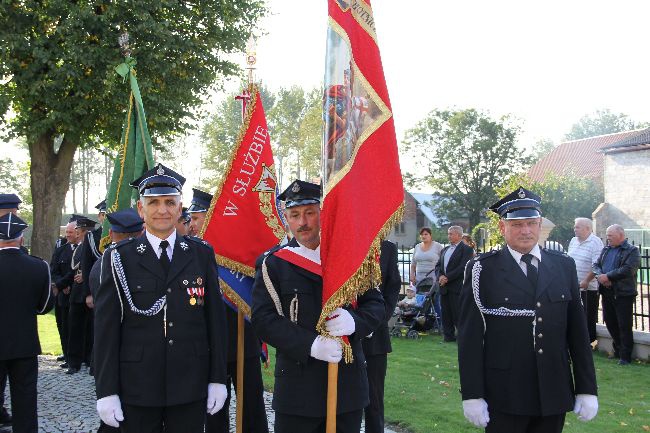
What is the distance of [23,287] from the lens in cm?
616

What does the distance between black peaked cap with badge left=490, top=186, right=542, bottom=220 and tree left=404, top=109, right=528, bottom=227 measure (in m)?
49.4

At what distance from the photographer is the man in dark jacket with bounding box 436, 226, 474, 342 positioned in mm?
11922

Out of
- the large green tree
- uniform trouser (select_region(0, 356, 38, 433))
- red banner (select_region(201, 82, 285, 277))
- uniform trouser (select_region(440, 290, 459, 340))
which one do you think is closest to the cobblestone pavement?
uniform trouser (select_region(0, 356, 38, 433))

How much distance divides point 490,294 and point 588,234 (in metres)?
7.17

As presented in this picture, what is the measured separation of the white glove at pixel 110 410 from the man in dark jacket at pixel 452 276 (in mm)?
8780

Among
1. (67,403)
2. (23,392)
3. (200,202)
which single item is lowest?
(67,403)

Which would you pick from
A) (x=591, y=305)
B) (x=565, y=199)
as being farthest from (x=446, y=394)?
(x=565, y=199)

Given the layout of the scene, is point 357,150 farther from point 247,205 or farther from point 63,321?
point 63,321

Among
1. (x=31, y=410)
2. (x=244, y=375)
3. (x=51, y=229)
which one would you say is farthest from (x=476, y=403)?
(x=51, y=229)

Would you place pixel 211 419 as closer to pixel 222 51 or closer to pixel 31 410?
pixel 31 410

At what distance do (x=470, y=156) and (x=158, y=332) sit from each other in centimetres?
5102

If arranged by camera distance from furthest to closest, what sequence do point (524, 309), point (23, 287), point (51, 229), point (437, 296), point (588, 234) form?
point (51, 229)
point (437, 296)
point (588, 234)
point (23, 287)
point (524, 309)

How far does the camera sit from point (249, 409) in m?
5.61

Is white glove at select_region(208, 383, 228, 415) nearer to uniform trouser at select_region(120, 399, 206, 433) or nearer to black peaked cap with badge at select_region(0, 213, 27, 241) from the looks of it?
uniform trouser at select_region(120, 399, 206, 433)
